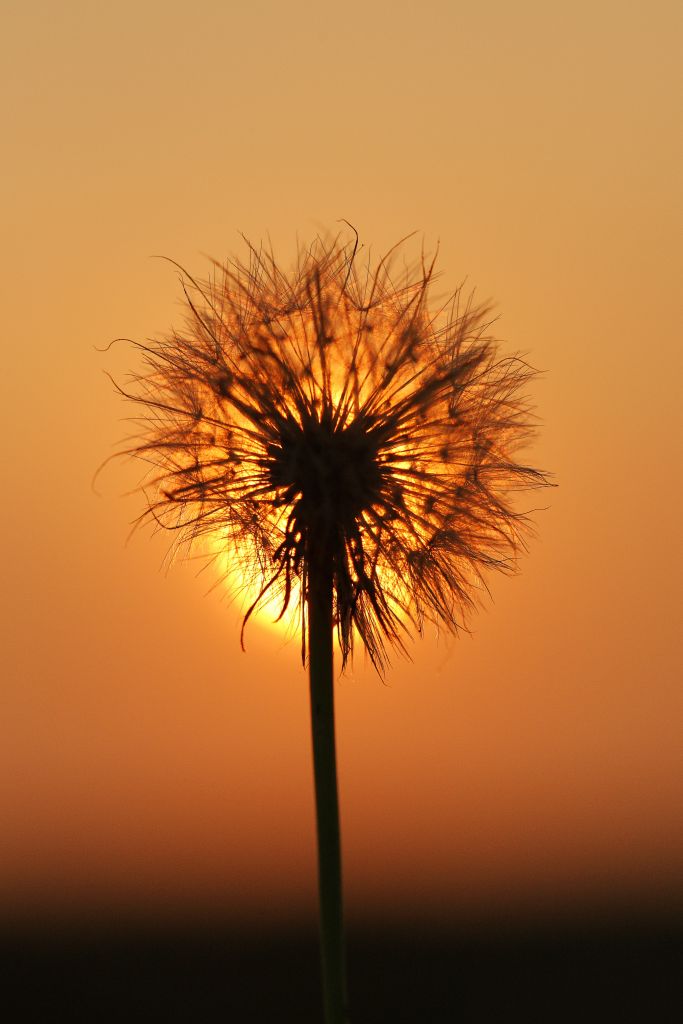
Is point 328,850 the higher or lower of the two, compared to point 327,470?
lower

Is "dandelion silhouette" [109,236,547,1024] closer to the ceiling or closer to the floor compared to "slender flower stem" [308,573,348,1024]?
closer to the ceiling

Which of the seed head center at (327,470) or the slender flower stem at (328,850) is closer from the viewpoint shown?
the slender flower stem at (328,850)

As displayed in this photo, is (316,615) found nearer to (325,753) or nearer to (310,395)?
(325,753)

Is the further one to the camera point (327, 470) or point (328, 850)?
point (327, 470)

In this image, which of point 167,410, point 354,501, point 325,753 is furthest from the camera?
point 167,410

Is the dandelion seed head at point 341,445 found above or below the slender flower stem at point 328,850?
above

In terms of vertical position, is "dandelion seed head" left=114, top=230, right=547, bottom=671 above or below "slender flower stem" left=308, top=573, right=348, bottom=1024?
above

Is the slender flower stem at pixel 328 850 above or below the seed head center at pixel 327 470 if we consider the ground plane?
below

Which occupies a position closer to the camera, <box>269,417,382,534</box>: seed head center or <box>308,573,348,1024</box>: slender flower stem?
<box>308,573,348,1024</box>: slender flower stem

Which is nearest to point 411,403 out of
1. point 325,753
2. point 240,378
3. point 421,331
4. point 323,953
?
point 421,331

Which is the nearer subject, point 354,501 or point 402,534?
point 354,501

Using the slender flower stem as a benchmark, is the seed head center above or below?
above
